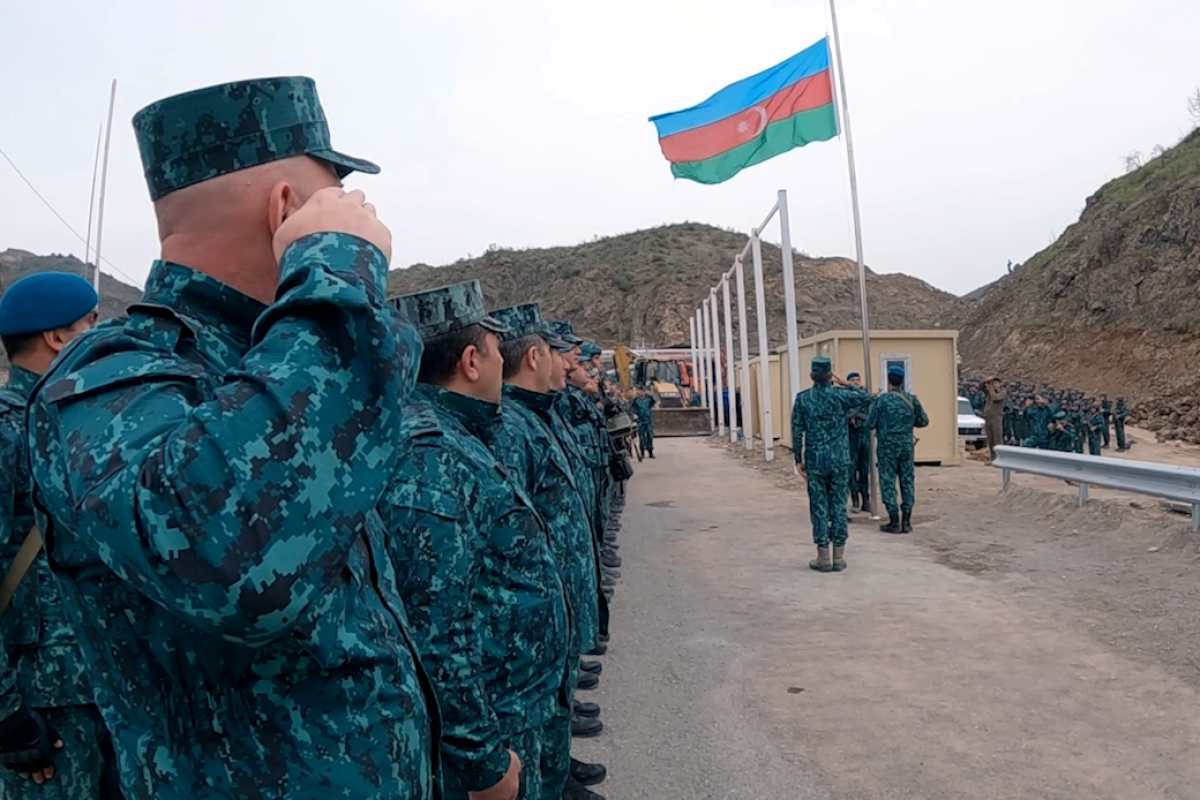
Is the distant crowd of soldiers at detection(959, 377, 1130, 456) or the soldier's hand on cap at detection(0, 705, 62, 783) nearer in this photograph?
the soldier's hand on cap at detection(0, 705, 62, 783)

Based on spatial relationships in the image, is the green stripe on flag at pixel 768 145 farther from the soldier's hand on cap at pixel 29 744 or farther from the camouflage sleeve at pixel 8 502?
the soldier's hand on cap at pixel 29 744

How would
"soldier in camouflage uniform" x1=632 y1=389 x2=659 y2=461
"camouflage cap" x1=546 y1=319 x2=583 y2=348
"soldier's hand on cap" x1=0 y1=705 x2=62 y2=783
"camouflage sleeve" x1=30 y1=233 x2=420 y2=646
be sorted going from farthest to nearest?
1. "soldier in camouflage uniform" x1=632 y1=389 x2=659 y2=461
2. "camouflage cap" x1=546 y1=319 x2=583 y2=348
3. "soldier's hand on cap" x1=0 y1=705 x2=62 y2=783
4. "camouflage sleeve" x1=30 y1=233 x2=420 y2=646

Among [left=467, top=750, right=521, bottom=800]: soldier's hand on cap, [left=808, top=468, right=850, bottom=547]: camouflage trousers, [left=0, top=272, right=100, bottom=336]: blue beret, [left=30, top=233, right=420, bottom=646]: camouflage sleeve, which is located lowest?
[left=808, top=468, right=850, bottom=547]: camouflage trousers

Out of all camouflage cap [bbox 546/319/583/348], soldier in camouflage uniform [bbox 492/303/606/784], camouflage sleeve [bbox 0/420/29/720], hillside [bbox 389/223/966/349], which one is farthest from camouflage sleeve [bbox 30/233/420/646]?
hillside [bbox 389/223/966/349]

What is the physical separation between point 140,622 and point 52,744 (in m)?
1.43

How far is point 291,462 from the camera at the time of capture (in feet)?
3.34

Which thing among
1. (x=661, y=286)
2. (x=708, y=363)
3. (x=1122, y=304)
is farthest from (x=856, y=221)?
(x=661, y=286)

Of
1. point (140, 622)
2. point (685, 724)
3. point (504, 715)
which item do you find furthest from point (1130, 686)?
point (140, 622)

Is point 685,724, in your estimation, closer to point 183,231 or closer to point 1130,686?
point 1130,686

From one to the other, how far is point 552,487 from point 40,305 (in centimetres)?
187

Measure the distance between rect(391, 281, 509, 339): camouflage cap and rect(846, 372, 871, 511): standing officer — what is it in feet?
31.3

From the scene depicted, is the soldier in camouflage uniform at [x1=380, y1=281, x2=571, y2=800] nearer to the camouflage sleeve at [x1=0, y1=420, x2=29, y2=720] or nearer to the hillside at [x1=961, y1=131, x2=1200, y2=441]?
the camouflage sleeve at [x1=0, y1=420, x2=29, y2=720]

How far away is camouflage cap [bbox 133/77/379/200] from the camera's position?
50.3 inches

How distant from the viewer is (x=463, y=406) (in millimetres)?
2711
